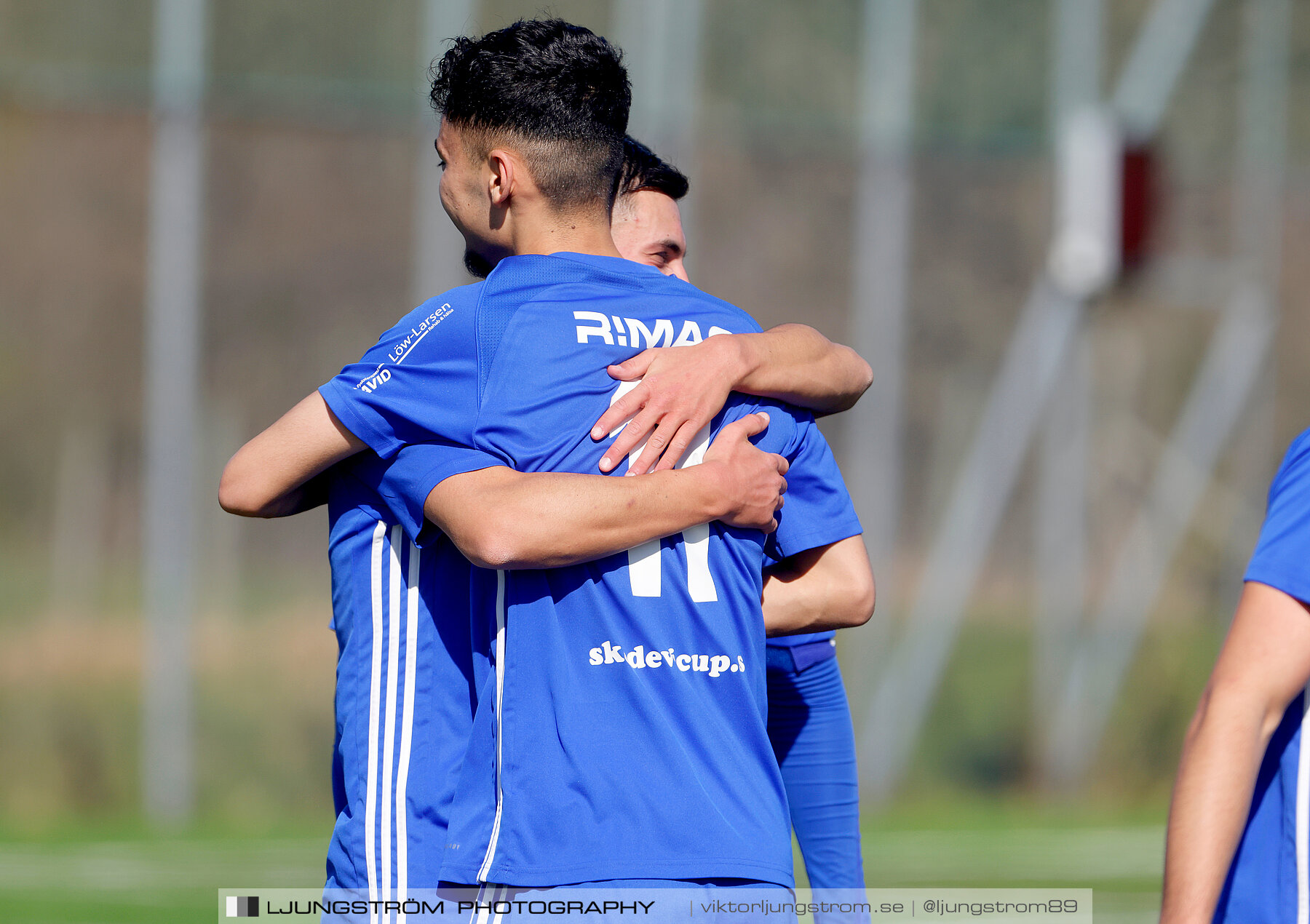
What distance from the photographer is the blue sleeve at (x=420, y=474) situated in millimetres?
1968

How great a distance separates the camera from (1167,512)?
444 inches

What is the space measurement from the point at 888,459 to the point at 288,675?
4.39 m

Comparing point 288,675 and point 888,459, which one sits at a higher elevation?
point 888,459

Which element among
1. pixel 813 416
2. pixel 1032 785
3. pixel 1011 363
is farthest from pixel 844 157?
pixel 813 416

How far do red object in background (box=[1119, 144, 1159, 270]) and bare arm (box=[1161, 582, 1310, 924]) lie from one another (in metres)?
9.92

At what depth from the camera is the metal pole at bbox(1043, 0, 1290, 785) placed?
11055mm

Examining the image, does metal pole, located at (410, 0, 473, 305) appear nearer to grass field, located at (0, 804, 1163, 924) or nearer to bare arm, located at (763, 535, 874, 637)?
grass field, located at (0, 804, 1163, 924)

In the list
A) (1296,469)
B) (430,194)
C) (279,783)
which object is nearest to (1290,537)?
(1296,469)

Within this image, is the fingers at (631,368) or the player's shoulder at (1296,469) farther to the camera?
the fingers at (631,368)

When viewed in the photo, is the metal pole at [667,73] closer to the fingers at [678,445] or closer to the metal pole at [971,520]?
the metal pole at [971,520]

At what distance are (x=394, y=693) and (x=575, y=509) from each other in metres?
0.47

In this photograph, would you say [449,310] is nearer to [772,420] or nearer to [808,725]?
[772,420]

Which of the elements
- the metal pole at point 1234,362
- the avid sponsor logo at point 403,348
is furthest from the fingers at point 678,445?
the metal pole at point 1234,362

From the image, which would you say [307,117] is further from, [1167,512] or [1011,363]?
[1167,512]
